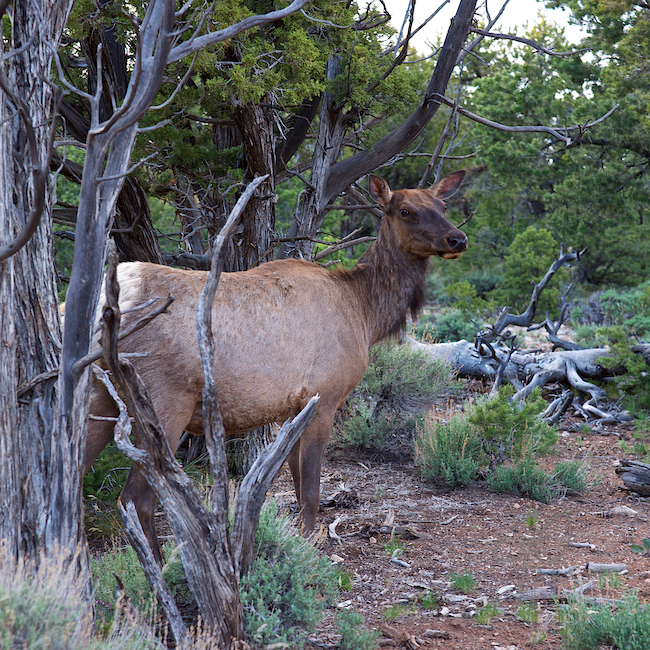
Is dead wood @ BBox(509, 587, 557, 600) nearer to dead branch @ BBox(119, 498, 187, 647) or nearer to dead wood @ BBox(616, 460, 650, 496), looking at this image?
dead branch @ BBox(119, 498, 187, 647)

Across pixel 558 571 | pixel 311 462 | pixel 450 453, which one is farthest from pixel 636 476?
pixel 311 462

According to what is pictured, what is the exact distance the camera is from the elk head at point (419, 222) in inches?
199

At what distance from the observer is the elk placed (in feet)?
13.1

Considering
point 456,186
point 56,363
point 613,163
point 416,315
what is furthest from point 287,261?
point 613,163

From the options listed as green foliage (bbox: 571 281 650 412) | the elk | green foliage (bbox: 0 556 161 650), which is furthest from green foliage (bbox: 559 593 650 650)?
green foliage (bbox: 571 281 650 412)

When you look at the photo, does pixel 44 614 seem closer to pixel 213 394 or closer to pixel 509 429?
pixel 213 394

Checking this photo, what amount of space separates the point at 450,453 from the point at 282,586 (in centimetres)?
330

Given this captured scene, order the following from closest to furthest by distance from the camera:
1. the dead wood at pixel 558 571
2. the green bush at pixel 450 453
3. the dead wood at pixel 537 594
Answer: the dead wood at pixel 537 594
the dead wood at pixel 558 571
the green bush at pixel 450 453

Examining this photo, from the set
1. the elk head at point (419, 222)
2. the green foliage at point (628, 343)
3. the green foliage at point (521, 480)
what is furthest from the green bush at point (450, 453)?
the green foliage at point (628, 343)

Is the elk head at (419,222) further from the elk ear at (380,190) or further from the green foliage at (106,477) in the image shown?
the green foliage at (106,477)

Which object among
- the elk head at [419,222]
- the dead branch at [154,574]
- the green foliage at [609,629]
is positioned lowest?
the green foliage at [609,629]

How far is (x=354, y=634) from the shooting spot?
3.28 metres

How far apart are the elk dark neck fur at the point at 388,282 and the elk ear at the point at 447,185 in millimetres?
687

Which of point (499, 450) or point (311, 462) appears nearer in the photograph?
point (311, 462)
